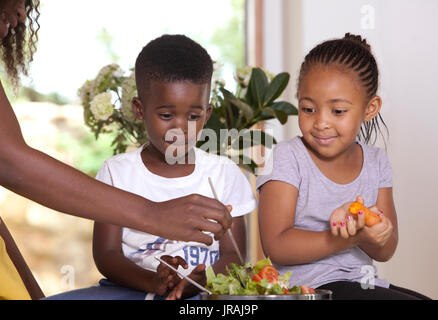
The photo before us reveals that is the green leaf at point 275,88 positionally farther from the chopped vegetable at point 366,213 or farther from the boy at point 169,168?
the chopped vegetable at point 366,213

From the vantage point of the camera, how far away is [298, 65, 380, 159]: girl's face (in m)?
1.16

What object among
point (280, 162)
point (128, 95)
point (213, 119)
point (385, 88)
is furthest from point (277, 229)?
point (385, 88)

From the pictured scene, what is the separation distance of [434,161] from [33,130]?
1912mm

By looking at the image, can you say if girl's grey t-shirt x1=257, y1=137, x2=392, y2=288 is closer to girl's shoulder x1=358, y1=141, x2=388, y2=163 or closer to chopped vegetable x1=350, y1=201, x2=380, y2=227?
girl's shoulder x1=358, y1=141, x2=388, y2=163

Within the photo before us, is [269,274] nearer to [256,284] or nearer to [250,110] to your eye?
[256,284]

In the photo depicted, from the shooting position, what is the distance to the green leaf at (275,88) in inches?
65.2

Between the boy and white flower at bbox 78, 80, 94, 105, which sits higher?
white flower at bbox 78, 80, 94, 105

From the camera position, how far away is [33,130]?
108 inches

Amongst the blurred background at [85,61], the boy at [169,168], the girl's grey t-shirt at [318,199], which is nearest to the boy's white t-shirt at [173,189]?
the boy at [169,168]

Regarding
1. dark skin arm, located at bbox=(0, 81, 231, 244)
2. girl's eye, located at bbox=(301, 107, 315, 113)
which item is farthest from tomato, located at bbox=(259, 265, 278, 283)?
girl's eye, located at bbox=(301, 107, 315, 113)

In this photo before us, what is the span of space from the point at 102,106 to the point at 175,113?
0.39 m

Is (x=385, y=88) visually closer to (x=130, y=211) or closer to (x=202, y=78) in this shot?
(x=202, y=78)

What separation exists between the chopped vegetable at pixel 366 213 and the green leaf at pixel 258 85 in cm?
74

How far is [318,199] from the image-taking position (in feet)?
3.94
